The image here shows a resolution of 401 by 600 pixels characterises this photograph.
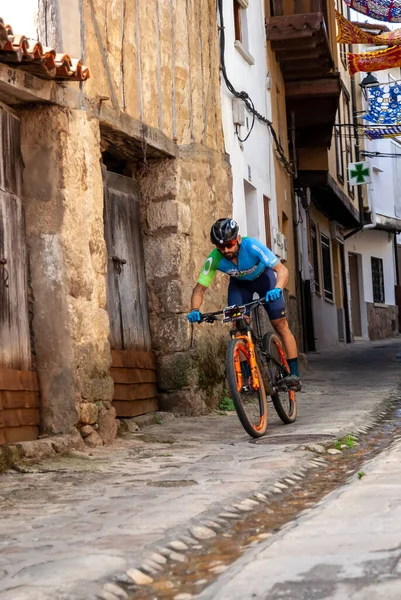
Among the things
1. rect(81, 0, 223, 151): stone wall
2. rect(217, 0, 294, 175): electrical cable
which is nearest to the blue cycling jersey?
rect(81, 0, 223, 151): stone wall

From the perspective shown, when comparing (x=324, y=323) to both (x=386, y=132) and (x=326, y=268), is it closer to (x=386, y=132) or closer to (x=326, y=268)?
(x=326, y=268)

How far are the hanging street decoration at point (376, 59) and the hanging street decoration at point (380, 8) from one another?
1.93 m

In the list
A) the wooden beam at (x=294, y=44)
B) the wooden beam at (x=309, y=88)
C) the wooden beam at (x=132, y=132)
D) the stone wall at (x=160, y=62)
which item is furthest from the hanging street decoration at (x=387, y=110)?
the wooden beam at (x=132, y=132)

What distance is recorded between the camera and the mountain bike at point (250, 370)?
7.67m

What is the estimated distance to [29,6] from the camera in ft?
25.5

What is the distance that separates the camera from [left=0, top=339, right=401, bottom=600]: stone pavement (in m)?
3.51

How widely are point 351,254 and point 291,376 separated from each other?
75.1 feet

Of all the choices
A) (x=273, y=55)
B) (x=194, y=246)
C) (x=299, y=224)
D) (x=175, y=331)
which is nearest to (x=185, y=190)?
(x=194, y=246)

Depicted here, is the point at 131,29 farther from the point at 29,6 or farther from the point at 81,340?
the point at 81,340

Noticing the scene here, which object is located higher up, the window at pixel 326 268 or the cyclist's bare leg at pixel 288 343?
the window at pixel 326 268

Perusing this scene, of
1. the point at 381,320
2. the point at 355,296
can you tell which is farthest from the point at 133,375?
the point at 381,320

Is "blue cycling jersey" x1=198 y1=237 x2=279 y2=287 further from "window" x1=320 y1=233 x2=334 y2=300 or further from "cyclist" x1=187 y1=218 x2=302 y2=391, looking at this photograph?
"window" x1=320 y1=233 x2=334 y2=300

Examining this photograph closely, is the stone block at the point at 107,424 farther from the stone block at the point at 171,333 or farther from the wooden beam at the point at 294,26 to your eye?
the wooden beam at the point at 294,26

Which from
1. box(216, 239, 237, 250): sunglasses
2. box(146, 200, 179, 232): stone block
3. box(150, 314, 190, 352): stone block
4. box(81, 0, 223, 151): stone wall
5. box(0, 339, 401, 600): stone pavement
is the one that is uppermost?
box(81, 0, 223, 151): stone wall
